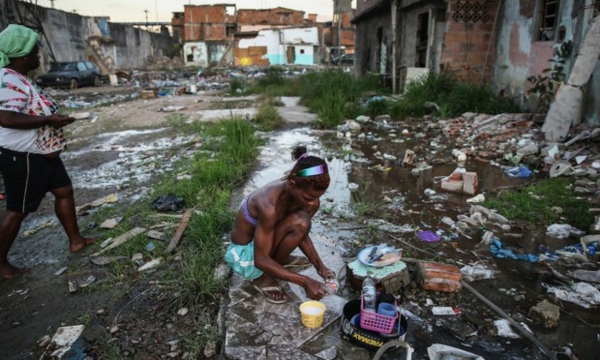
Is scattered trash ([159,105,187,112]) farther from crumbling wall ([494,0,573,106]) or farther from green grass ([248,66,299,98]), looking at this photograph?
crumbling wall ([494,0,573,106])

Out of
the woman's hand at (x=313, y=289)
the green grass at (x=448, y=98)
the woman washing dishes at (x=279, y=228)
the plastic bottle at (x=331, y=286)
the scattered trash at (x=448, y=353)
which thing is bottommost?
the scattered trash at (x=448, y=353)

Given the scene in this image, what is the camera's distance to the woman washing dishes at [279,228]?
1.95 m

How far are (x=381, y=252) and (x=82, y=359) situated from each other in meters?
1.78

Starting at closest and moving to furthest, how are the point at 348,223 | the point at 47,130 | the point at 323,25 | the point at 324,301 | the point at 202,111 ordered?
the point at 324,301
the point at 47,130
the point at 348,223
the point at 202,111
the point at 323,25

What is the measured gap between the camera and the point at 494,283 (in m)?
2.58

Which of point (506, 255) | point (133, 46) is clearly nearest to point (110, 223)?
point (506, 255)

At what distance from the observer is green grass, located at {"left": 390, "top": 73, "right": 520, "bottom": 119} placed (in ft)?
25.8

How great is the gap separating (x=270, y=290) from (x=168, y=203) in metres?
2.01

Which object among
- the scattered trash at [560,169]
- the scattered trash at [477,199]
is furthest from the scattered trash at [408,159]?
the scattered trash at [560,169]

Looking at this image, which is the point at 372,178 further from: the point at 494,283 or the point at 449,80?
the point at 449,80

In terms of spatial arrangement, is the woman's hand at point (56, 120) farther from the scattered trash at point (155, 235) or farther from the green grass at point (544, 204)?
the green grass at point (544, 204)

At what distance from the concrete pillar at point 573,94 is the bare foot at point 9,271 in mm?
6600

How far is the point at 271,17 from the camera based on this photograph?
43.6 metres

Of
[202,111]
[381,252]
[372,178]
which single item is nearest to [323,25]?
[202,111]
